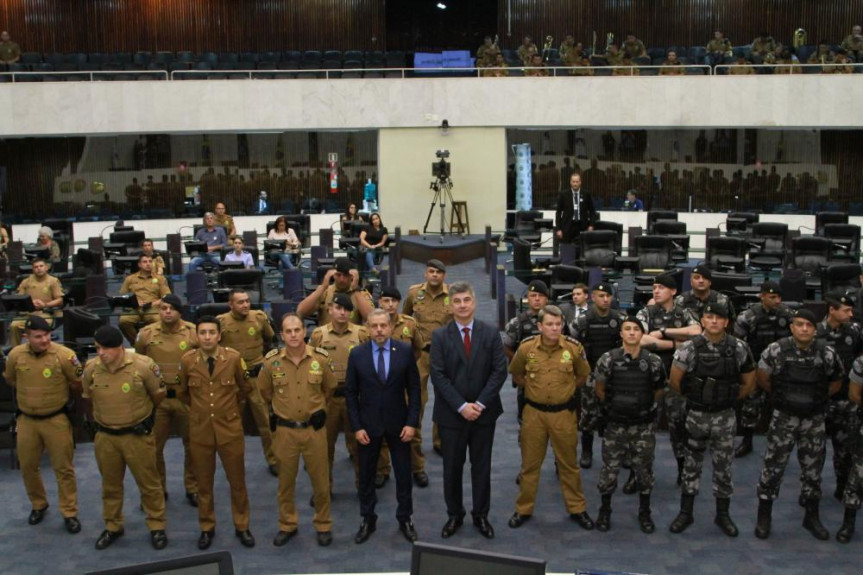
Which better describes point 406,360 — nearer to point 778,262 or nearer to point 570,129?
point 778,262

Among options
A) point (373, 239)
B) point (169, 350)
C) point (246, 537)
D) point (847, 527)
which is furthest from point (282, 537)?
point (373, 239)

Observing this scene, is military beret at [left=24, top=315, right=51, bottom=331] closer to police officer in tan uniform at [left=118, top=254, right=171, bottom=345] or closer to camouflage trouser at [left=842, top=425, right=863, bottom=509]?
police officer in tan uniform at [left=118, top=254, right=171, bottom=345]

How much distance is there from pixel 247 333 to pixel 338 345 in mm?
930

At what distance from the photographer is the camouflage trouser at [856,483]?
24.2 ft

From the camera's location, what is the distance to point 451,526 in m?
7.57

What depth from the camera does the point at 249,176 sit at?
2388 cm

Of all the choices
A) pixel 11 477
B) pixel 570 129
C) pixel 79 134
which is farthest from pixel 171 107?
pixel 11 477

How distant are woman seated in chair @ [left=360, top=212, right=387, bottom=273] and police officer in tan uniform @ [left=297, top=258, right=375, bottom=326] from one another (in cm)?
765

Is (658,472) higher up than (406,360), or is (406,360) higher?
(406,360)

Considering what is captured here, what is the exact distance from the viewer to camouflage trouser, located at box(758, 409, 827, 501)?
Answer: 24.4ft

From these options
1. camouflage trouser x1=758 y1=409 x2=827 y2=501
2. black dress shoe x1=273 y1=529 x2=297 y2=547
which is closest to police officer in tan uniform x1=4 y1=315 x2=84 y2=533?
black dress shoe x1=273 y1=529 x2=297 y2=547

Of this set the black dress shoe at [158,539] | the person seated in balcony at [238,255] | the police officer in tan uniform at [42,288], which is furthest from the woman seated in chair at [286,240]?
the black dress shoe at [158,539]

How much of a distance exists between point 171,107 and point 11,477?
14.7m

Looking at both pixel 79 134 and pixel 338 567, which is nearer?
pixel 338 567
